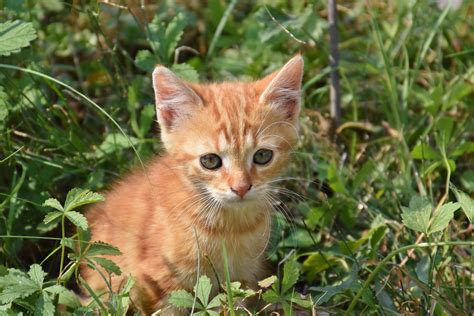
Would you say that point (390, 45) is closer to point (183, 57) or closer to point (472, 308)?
point (183, 57)

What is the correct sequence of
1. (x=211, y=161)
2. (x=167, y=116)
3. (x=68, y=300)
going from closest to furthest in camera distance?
(x=68, y=300) → (x=211, y=161) → (x=167, y=116)

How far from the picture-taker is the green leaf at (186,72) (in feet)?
10.8

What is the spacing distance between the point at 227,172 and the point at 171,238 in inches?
12.4

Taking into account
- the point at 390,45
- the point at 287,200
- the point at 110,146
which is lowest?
the point at 287,200

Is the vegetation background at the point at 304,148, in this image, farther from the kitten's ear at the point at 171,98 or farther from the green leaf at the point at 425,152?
the kitten's ear at the point at 171,98

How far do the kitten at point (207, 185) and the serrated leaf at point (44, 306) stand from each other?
1.44 feet

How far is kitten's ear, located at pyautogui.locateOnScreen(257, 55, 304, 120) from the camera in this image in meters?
2.79

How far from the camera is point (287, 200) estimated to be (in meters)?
3.48

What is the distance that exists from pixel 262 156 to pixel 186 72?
0.70 m

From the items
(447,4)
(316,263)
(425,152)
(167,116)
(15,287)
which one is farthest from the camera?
(447,4)

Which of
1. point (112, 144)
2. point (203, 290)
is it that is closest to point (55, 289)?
point (203, 290)

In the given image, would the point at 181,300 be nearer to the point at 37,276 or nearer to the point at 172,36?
the point at 37,276

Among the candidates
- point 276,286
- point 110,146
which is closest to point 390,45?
point 110,146

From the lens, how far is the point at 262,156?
2.78m
